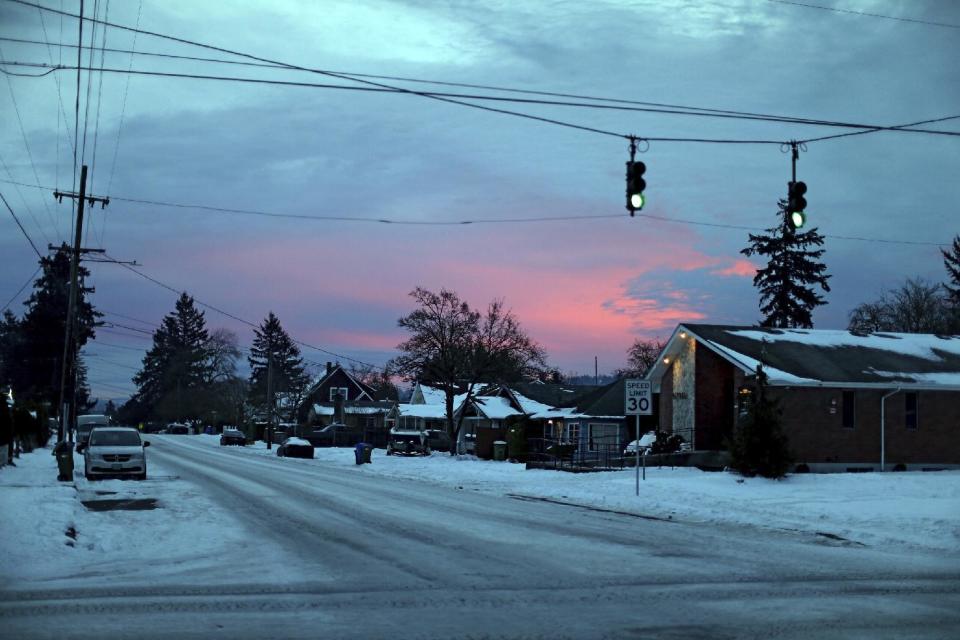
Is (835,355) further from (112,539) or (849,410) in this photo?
(112,539)

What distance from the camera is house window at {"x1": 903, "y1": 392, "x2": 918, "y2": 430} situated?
3731cm

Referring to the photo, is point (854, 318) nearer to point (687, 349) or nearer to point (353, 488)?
point (687, 349)

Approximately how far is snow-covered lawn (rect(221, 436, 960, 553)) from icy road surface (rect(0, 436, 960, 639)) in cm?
194

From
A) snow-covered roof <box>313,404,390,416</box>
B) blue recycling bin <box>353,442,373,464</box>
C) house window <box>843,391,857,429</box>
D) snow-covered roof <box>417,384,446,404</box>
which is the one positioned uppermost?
snow-covered roof <box>417,384,446,404</box>

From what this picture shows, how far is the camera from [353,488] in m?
28.9

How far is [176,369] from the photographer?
493ft

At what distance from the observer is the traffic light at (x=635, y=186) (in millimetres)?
18578

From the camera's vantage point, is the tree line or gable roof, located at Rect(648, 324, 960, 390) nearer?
gable roof, located at Rect(648, 324, 960, 390)

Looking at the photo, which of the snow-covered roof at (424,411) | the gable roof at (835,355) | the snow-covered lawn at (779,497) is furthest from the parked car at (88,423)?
the gable roof at (835,355)

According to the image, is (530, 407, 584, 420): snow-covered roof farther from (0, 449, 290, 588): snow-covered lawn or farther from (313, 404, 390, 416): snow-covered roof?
(313, 404, 390, 416): snow-covered roof

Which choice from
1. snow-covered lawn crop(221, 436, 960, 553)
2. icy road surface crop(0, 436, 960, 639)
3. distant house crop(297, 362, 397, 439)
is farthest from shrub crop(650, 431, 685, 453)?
distant house crop(297, 362, 397, 439)

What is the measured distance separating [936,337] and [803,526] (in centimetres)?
2891

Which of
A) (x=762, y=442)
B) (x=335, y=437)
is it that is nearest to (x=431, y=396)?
(x=335, y=437)

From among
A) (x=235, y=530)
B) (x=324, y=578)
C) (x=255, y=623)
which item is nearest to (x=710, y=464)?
(x=235, y=530)
